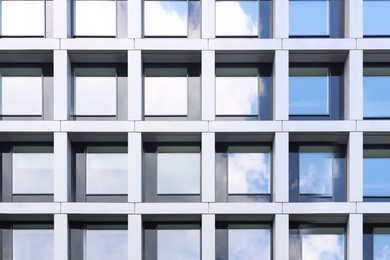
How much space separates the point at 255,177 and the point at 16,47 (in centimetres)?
870

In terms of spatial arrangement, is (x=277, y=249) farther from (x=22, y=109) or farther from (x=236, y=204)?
(x=22, y=109)

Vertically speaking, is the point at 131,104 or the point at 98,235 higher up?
the point at 131,104

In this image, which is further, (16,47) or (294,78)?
(294,78)

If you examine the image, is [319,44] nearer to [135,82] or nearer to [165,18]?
[165,18]

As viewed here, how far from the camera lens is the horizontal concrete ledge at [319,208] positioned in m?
13.3

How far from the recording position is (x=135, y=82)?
1353 centimetres

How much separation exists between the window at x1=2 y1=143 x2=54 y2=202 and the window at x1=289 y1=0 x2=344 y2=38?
915cm

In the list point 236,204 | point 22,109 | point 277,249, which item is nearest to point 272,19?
point 236,204

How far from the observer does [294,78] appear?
14.4 m

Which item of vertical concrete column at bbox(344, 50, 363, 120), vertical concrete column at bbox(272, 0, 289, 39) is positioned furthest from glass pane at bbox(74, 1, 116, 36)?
vertical concrete column at bbox(344, 50, 363, 120)

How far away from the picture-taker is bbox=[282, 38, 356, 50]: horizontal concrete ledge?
13.5 meters

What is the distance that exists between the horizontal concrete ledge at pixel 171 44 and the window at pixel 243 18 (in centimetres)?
103

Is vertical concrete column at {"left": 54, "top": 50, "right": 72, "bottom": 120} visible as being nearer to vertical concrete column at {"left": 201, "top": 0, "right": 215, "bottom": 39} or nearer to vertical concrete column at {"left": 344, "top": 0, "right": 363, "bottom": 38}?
vertical concrete column at {"left": 201, "top": 0, "right": 215, "bottom": 39}

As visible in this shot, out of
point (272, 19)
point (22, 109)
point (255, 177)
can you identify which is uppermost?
point (272, 19)
